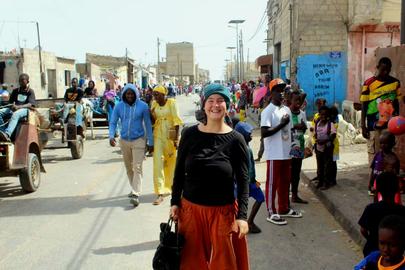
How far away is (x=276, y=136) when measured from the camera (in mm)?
5895

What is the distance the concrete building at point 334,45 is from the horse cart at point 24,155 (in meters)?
13.2

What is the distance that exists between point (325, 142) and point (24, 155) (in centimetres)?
475

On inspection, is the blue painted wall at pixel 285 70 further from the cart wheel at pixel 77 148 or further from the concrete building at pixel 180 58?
the concrete building at pixel 180 58

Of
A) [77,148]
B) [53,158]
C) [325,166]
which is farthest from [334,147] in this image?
[53,158]

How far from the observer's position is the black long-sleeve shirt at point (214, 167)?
11.4 feet

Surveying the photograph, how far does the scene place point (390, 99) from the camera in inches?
255

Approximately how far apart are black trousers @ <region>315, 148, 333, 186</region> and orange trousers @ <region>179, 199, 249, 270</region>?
4307 millimetres

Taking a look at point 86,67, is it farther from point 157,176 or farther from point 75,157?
point 157,176

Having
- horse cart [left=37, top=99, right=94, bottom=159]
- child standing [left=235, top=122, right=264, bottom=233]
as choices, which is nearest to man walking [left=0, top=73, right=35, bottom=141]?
horse cart [left=37, top=99, right=94, bottom=159]

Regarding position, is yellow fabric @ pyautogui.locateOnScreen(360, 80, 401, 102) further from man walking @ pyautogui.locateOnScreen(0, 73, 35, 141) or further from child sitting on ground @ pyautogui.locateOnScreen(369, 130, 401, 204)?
man walking @ pyautogui.locateOnScreen(0, 73, 35, 141)

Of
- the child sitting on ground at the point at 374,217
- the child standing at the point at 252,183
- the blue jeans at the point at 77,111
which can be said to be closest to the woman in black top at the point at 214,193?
the child sitting on ground at the point at 374,217

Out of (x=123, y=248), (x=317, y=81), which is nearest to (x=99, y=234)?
(x=123, y=248)

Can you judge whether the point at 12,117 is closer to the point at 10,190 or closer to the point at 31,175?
the point at 31,175

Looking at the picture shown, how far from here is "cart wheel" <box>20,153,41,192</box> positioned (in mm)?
7945
